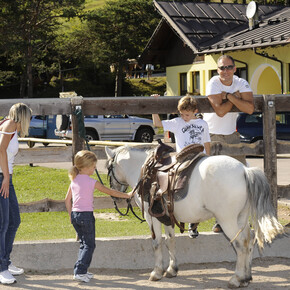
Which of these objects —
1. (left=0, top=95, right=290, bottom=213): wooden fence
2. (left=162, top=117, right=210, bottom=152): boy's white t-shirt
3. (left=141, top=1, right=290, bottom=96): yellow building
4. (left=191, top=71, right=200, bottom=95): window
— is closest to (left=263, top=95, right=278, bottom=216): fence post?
(left=0, top=95, right=290, bottom=213): wooden fence

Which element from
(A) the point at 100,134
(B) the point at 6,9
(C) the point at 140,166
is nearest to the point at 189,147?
(C) the point at 140,166

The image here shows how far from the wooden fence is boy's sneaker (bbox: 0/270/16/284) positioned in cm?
146

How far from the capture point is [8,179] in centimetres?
588

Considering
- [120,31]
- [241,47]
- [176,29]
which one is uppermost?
[120,31]

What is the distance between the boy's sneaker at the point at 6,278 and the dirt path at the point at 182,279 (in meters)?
0.06

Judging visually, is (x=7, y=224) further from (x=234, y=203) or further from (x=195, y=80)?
(x=195, y=80)

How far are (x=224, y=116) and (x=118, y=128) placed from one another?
22.1m

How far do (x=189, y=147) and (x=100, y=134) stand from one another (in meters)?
23.0

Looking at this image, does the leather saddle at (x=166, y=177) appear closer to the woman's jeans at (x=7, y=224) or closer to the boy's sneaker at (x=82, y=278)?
the boy's sneaker at (x=82, y=278)

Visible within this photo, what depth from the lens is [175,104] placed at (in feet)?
23.4

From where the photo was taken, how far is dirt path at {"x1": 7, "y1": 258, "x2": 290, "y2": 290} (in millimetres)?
5895

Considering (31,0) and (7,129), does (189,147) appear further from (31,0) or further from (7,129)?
(31,0)

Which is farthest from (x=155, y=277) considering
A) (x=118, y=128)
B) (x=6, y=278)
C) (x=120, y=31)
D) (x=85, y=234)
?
(x=120, y=31)

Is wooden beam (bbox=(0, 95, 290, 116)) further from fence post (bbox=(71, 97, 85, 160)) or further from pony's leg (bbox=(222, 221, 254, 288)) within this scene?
pony's leg (bbox=(222, 221, 254, 288))
